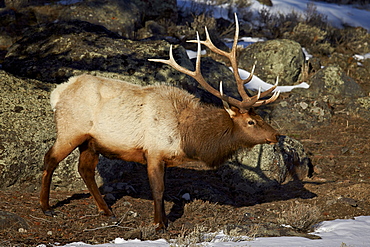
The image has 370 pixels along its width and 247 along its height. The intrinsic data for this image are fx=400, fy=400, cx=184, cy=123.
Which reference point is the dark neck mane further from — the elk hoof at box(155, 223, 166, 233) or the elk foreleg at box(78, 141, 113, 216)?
the elk foreleg at box(78, 141, 113, 216)

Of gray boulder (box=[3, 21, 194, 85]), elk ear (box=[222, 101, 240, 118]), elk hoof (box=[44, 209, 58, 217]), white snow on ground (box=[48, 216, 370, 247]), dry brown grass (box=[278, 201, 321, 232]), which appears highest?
elk ear (box=[222, 101, 240, 118])

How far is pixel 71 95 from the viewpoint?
5465mm

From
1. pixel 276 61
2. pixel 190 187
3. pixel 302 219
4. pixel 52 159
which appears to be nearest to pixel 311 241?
pixel 302 219

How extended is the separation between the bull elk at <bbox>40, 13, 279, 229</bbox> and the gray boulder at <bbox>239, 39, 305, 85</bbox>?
7951 mm

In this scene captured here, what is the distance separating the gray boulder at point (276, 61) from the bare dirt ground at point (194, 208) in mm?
5094

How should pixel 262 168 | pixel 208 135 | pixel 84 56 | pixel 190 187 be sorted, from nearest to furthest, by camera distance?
pixel 208 135, pixel 190 187, pixel 262 168, pixel 84 56

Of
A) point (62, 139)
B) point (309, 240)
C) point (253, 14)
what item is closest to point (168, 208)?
point (62, 139)

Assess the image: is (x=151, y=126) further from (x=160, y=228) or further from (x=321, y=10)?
(x=321, y=10)

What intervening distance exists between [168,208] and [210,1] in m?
18.4

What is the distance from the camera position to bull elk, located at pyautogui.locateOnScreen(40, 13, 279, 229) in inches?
204

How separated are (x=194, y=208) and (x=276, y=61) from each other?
8611 millimetres

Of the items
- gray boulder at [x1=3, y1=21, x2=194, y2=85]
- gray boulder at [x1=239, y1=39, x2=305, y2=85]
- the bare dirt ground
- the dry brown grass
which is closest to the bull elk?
the bare dirt ground

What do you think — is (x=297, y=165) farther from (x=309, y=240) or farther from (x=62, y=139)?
(x=62, y=139)

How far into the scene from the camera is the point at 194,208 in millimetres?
5855
